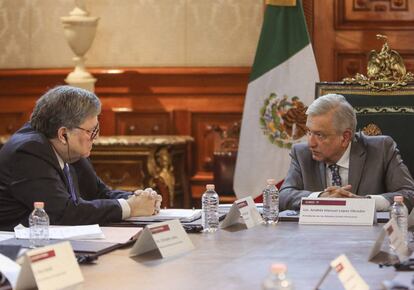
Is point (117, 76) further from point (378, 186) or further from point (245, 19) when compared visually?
point (378, 186)

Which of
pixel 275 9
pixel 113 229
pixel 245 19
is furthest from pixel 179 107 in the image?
pixel 113 229

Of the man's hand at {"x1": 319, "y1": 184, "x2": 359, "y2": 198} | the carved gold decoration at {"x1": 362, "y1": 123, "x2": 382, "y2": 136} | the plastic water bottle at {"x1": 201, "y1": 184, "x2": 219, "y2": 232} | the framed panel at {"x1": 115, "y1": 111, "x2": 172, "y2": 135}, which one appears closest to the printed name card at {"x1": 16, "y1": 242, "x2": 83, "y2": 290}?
the plastic water bottle at {"x1": 201, "y1": 184, "x2": 219, "y2": 232}

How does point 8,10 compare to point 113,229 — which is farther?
point 8,10

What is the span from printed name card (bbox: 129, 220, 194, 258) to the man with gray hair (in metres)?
1.39

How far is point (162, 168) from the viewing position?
23.1 feet

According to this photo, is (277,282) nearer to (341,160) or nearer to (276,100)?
(341,160)

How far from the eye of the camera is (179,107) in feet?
25.5

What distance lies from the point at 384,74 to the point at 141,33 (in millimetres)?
3016

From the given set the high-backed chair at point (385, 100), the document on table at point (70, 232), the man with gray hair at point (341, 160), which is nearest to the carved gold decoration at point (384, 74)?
the high-backed chair at point (385, 100)

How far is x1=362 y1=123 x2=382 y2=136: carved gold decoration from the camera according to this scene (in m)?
5.16

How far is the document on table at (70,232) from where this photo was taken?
3.53m

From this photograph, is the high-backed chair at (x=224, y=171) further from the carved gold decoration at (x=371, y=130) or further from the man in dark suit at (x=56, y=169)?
the man in dark suit at (x=56, y=169)

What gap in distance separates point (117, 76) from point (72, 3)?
28.8 inches

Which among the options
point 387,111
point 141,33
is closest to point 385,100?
point 387,111
